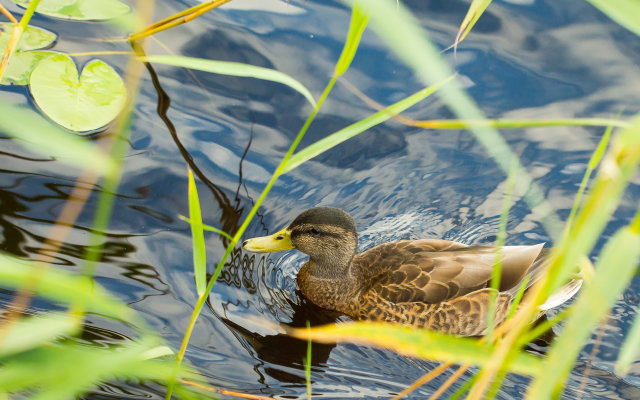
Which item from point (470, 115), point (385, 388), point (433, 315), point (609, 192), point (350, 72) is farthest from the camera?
point (350, 72)

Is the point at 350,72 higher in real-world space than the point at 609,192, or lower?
higher

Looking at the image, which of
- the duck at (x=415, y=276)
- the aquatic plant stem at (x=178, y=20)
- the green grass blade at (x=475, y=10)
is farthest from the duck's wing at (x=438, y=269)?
the aquatic plant stem at (x=178, y=20)

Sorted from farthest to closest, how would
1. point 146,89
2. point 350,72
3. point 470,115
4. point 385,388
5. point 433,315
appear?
point 350,72, point 146,89, point 433,315, point 385,388, point 470,115

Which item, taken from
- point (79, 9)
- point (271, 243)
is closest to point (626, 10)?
point (271, 243)

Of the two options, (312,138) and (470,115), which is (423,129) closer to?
(312,138)

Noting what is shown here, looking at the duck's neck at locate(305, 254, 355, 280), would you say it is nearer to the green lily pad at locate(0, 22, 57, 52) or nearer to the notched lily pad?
the notched lily pad

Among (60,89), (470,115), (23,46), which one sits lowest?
(470,115)

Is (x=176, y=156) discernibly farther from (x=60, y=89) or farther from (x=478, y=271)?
(x=478, y=271)

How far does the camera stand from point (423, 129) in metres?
5.08

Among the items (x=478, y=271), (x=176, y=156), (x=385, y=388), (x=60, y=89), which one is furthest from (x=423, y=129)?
(x=60, y=89)

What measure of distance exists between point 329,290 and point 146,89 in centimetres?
193

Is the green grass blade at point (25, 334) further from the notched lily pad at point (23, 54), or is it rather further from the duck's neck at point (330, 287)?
the notched lily pad at point (23, 54)

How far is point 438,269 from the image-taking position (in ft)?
14.0

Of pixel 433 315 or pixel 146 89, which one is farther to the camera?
pixel 146 89
